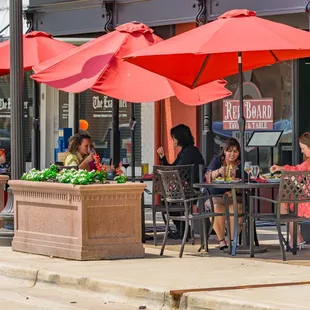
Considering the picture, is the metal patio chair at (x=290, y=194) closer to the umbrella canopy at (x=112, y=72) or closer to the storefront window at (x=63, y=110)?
the umbrella canopy at (x=112, y=72)

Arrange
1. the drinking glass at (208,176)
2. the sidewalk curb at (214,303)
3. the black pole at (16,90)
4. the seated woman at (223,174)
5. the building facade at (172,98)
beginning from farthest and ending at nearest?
the building facade at (172,98), the black pole at (16,90), the drinking glass at (208,176), the seated woman at (223,174), the sidewalk curb at (214,303)

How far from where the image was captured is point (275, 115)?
61.4ft

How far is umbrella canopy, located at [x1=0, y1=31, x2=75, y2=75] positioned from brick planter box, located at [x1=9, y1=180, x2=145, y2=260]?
3816mm

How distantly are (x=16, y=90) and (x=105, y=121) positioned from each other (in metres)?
7.36

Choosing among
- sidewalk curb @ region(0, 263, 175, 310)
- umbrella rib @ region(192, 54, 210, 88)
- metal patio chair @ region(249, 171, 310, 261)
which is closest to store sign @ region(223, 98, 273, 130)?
umbrella rib @ region(192, 54, 210, 88)

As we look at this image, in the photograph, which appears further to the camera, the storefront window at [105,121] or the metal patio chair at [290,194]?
the storefront window at [105,121]

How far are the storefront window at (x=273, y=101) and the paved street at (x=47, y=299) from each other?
7403 millimetres

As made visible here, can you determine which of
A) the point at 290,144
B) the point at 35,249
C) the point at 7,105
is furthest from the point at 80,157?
the point at 7,105

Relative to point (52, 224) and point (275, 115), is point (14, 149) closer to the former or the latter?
point (52, 224)

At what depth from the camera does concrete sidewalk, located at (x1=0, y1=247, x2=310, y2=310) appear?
394 inches

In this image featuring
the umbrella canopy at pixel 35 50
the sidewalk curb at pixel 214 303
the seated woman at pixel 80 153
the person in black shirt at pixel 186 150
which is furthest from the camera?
the umbrella canopy at pixel 35 50

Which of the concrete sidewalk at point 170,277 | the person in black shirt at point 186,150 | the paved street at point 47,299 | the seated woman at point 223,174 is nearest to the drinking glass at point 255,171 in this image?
the seated woman at point 223,174

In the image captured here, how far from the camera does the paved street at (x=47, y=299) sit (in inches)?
417

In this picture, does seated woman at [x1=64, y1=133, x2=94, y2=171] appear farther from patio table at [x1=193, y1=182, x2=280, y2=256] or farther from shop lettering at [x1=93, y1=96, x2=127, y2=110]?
shop lettering at [x1=93, y1=96, x2=127, y2=110]
